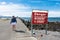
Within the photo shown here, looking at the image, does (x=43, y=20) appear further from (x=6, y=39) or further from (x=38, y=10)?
(x=6, y=39)

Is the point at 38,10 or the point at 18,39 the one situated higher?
the point at 38,10

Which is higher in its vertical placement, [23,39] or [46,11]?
[46,11]

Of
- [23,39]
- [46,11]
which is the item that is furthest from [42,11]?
[23,39]

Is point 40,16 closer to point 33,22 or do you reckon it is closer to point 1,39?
point 33,22

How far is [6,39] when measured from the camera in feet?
60.6

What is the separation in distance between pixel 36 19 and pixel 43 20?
66 centimetres

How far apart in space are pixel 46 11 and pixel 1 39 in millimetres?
5001

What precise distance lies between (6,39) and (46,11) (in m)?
4.73

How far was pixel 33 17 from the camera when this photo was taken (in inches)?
818

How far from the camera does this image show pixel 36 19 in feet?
68.8

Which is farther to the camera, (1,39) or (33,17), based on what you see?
(33,17)

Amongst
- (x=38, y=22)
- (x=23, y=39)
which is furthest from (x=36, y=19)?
(x=23, y=39)

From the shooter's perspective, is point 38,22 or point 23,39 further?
point 38,22

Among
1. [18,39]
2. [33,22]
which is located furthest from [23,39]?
[33,22]
